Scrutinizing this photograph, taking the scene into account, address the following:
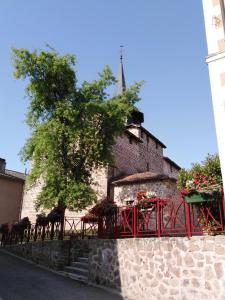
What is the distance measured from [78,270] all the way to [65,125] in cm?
845

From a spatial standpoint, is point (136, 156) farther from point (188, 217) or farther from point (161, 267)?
point (188, 217)

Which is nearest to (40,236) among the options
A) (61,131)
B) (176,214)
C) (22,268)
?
(22,268)

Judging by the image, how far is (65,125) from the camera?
54.3ft

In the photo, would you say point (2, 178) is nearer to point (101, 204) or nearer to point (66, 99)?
point (66, 99)

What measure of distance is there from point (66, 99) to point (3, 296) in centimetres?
1169

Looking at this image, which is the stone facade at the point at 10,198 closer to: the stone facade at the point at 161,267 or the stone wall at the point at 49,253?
the stone wall at the point at 49,253

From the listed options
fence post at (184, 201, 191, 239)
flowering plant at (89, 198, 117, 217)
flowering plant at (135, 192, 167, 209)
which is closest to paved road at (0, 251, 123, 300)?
flowering plant at (89, 198, 117, 217)

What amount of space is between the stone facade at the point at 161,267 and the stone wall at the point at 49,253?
2.55 m

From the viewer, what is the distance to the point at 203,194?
6.60 m

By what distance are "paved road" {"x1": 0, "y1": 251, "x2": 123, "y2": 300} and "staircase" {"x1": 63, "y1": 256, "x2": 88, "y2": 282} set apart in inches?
13.1

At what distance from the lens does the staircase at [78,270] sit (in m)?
9.97

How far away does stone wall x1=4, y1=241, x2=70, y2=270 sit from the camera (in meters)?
11.8

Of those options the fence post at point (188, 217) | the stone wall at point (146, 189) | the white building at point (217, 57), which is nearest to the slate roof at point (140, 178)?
the stone wall at point (146, 189)

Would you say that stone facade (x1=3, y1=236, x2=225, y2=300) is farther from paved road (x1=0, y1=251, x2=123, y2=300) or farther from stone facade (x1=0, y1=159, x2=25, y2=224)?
stone facade (x1=0, y1=159, x2=25, y2=224)
